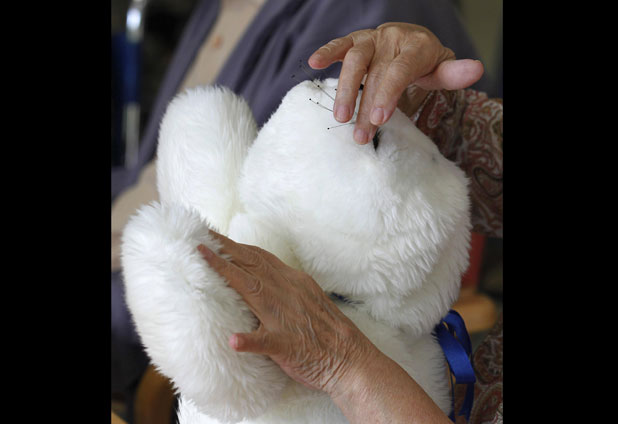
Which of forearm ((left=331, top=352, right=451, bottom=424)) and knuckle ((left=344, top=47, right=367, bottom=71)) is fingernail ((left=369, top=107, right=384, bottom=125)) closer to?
knuckle ((left=344, top=47, right=367, bottom=71))

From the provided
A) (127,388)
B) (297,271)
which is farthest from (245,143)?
(127,388)

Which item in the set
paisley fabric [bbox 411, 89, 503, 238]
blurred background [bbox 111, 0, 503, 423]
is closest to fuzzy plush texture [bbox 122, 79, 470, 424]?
blurred background [bbox 111, 0, 503, 423]

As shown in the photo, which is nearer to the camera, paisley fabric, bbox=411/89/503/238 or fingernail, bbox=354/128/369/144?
fingernail, bbox=354/128/369/144

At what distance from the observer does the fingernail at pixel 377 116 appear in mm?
317

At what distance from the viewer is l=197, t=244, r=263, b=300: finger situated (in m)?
0.29

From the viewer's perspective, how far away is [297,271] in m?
0.34

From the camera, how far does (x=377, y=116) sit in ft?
1.04

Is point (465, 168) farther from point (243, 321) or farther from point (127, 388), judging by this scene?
point (127, 388)

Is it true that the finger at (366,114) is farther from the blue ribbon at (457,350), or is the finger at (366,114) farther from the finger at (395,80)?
the blue ribbon at (457,350)

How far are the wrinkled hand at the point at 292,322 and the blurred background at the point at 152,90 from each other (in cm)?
17

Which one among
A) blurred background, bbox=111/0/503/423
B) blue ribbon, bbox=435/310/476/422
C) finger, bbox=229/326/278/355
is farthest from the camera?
blurred background, bbox=111/0/503/423
